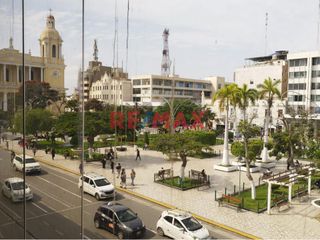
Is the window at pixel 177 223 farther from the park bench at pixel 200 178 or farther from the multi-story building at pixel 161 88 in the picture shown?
the multi-story building at pixel 161 88

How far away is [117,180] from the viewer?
21234 mm

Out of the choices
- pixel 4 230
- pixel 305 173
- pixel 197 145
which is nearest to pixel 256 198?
pixel 305 173

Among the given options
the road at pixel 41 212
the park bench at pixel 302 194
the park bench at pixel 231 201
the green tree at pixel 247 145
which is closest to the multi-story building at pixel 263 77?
the green tree at pixel 247 145

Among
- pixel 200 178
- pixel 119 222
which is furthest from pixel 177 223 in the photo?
pixel 200 178

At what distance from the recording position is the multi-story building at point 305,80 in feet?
153

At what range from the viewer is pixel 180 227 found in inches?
469

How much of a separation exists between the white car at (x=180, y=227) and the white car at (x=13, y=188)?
669 centimetres

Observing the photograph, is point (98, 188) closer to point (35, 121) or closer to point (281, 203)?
point (35, 121)

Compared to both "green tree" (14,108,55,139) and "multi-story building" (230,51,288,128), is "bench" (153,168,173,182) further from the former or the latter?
"multi-story building" (230,51,288,128)

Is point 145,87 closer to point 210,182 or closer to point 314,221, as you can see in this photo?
point 210,182

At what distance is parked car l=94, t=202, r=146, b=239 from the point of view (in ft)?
39.1

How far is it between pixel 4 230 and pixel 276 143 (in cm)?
2040

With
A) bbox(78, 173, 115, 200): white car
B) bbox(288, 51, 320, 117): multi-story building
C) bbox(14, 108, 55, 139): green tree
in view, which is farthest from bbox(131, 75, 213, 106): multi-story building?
bbox(78, 173, 115, 200): white car

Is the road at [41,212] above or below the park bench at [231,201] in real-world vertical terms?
above
